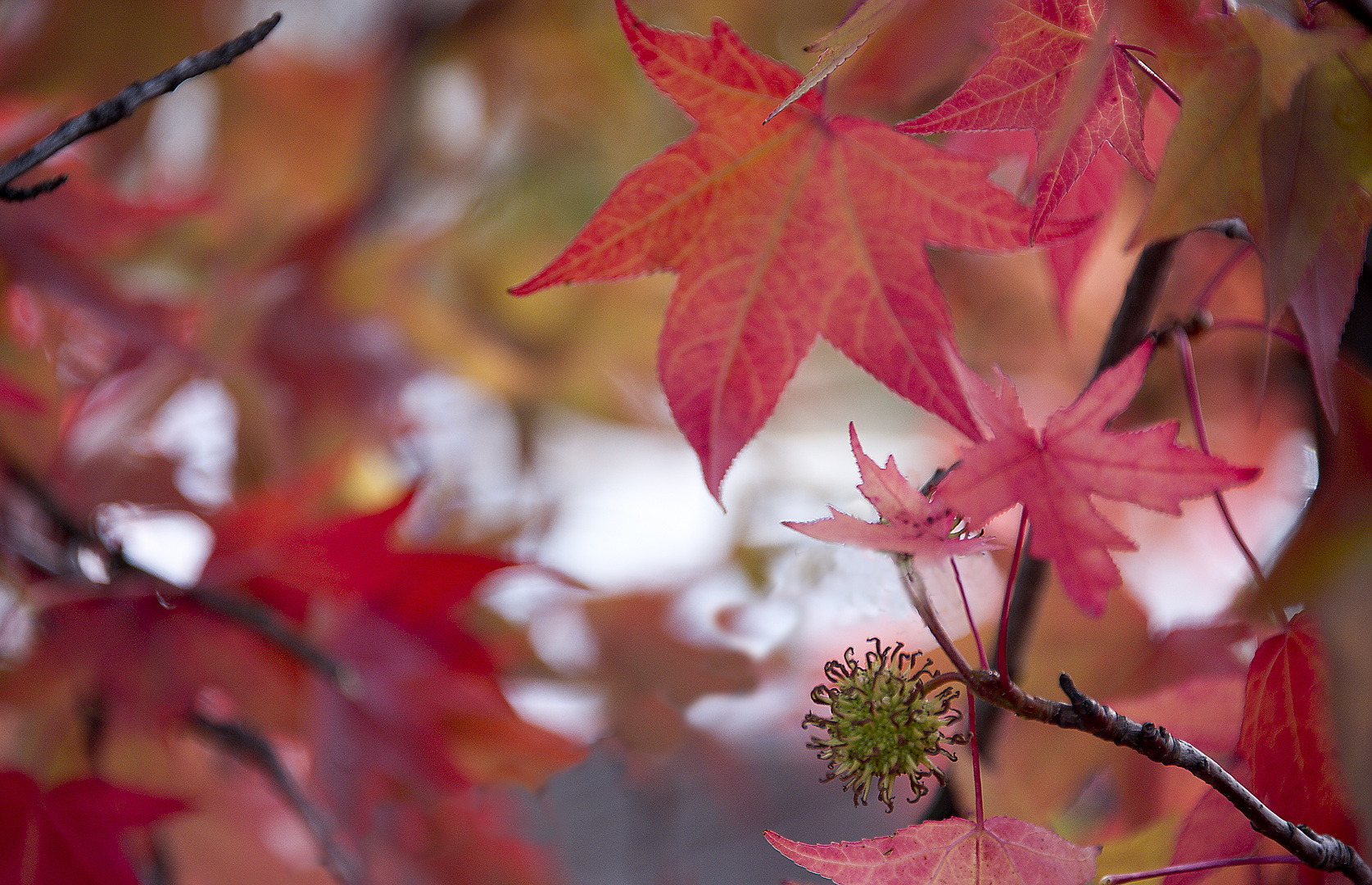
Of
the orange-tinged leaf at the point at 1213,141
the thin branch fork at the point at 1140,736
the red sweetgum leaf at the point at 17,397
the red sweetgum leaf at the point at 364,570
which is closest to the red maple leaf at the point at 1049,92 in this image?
the orange-tinged leaf at the point at 1213,141

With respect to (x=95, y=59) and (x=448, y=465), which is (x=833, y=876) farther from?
(x=95, y=59)

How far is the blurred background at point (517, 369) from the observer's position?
0.51 m

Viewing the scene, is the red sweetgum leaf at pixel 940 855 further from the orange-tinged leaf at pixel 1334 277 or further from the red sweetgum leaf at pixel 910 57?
the red sweetgum leaf at pixel 910 57

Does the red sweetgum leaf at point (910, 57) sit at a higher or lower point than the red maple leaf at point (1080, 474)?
higher

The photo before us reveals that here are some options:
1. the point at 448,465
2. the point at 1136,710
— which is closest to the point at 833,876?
the point at 1136,710

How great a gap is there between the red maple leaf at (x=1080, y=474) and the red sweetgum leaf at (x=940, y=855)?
71 mm

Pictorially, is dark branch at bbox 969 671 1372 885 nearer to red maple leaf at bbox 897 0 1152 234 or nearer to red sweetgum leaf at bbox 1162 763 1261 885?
red sweetgum leaf at bbox 1162 763 1261 885

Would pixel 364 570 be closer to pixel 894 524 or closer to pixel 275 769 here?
pixel 275 769

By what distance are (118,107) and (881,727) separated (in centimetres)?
27

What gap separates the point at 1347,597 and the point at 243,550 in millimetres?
Answer: 484

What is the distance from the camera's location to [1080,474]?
208 mm

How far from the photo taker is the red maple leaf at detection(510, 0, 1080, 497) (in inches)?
10.1

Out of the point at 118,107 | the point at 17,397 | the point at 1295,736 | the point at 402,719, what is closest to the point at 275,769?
the point at 402,719

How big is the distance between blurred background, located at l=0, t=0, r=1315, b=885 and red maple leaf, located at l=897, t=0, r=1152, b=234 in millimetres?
94
